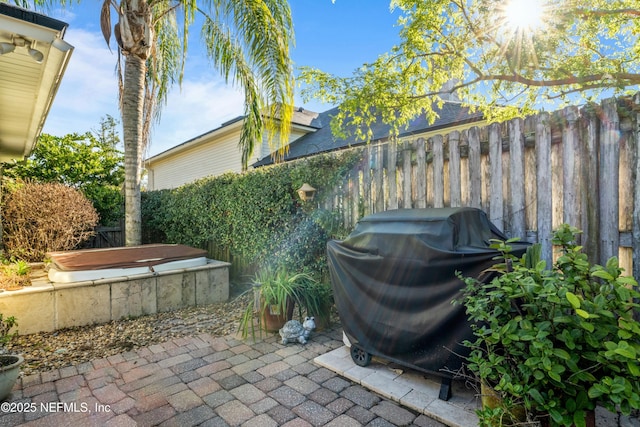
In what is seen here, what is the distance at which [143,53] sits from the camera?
21.7 feet

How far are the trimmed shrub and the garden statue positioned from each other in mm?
6076

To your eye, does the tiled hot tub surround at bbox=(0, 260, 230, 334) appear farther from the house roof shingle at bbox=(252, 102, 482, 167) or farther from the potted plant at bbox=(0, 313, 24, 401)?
the house roof shingle at bbox=(252, 102, 482, 167)

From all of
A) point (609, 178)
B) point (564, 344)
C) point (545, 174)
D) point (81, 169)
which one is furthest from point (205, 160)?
point (564, 344)

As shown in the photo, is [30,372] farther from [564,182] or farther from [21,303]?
[564,182]

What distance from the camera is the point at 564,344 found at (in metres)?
1.45

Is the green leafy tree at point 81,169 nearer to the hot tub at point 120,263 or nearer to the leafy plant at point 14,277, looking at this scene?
the leafy plant at point 14,277

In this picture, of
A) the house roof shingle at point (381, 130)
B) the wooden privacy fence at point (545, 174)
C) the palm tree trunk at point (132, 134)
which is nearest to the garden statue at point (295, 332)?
the wooden privacy fence at point (545, 174)

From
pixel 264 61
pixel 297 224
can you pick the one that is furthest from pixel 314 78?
pixel 297 224

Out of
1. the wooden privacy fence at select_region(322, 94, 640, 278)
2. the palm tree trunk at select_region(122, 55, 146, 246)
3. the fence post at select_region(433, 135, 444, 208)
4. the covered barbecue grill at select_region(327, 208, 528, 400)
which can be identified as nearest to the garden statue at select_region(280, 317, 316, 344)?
the covered barbecue grill at select_region(327, 208, 528, 400)

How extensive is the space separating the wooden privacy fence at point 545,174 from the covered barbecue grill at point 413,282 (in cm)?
41

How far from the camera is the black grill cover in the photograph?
210 centimetres

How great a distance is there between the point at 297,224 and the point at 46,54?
3.28 meters

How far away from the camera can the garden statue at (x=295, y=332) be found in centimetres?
335

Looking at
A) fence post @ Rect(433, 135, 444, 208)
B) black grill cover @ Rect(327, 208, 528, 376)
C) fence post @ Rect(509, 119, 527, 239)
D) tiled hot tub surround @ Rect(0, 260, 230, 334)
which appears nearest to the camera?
black grill cover @ Rect(327, 208, 528, 376)
